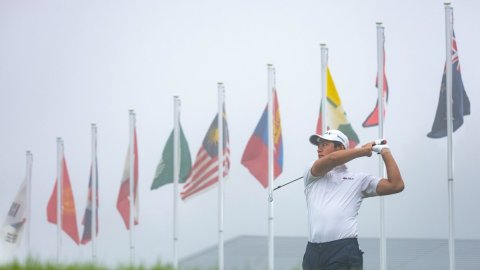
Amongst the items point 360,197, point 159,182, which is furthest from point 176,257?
point 360,197

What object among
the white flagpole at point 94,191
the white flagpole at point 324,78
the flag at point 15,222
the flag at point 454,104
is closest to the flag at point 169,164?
the white flagpole at point 94,191

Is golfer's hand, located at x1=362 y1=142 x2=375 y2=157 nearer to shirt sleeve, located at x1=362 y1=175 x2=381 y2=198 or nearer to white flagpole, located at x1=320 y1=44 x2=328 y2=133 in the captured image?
shirt sleeve, located at x1=362 y1=175 x2=381 y2=198

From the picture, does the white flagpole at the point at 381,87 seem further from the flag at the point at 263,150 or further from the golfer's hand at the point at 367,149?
the golfer's hand at the point at 367,149

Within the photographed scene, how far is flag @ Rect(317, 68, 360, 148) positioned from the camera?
68.0 ft

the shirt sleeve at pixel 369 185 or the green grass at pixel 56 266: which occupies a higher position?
the shirt sleeve at pixel 369 185

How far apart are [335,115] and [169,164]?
222 inches

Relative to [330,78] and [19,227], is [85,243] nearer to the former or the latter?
[19,227]

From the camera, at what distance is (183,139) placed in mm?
25562

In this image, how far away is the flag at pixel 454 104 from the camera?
18.8 metres

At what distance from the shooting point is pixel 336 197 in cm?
780

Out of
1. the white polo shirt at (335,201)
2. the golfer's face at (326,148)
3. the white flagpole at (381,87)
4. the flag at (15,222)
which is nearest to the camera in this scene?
the white polo shirt at (335,201)

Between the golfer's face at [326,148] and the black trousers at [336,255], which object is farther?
the golfer's face at [326,148]

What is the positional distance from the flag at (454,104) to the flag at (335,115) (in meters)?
1.72

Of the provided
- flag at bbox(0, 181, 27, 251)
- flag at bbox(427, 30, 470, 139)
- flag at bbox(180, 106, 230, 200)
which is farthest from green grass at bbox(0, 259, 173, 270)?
flag at bbox(0, 181, 27, 251)
